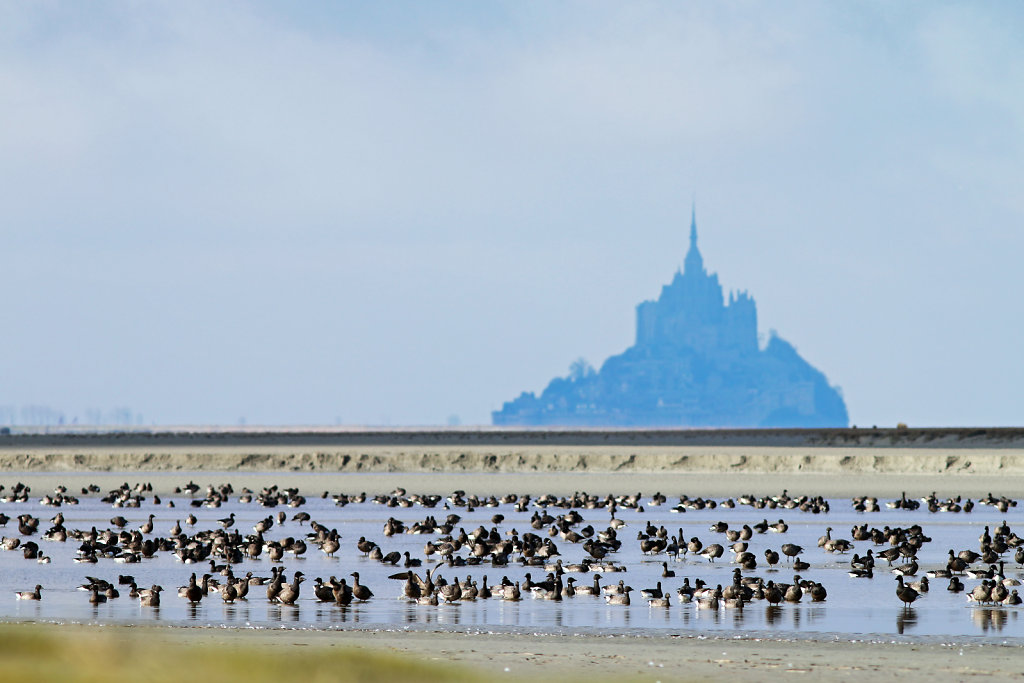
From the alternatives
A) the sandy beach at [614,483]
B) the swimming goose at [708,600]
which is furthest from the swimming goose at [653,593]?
the sandy beach at [614,483]

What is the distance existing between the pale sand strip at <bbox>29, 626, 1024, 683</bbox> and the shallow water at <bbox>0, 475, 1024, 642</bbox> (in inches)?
35.6

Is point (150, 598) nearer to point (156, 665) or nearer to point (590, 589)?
point (590, 589)

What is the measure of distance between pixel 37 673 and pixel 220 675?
735mm

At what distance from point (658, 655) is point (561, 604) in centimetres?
621

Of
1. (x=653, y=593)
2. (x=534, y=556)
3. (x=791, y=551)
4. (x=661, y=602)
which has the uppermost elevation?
(x=791, y=551)

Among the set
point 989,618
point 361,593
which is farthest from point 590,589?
point 989,618

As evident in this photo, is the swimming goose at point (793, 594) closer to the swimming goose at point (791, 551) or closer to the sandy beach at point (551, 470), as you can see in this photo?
the swimming goose at point (791, 551)

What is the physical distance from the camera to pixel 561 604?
1992 centimetres

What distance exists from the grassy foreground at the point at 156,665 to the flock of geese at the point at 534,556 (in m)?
13.0

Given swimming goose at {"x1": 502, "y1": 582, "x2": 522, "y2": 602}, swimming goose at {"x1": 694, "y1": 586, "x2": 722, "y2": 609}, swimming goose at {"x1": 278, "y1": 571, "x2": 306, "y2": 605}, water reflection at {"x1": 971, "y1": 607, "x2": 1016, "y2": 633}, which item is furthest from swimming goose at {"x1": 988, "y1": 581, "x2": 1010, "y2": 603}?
swimming goose at {"x1": 278, "y1": 571, "x2": 306, "y2": 605}

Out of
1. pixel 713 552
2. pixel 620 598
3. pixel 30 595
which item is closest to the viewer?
pixel 620 598

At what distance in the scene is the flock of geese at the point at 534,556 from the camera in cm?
1959

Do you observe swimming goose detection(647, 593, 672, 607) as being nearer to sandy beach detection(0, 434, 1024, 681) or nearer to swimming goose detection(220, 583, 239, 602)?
sandy beach detection(0, 434, 1024, 681)

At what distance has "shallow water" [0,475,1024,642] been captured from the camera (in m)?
16.7
